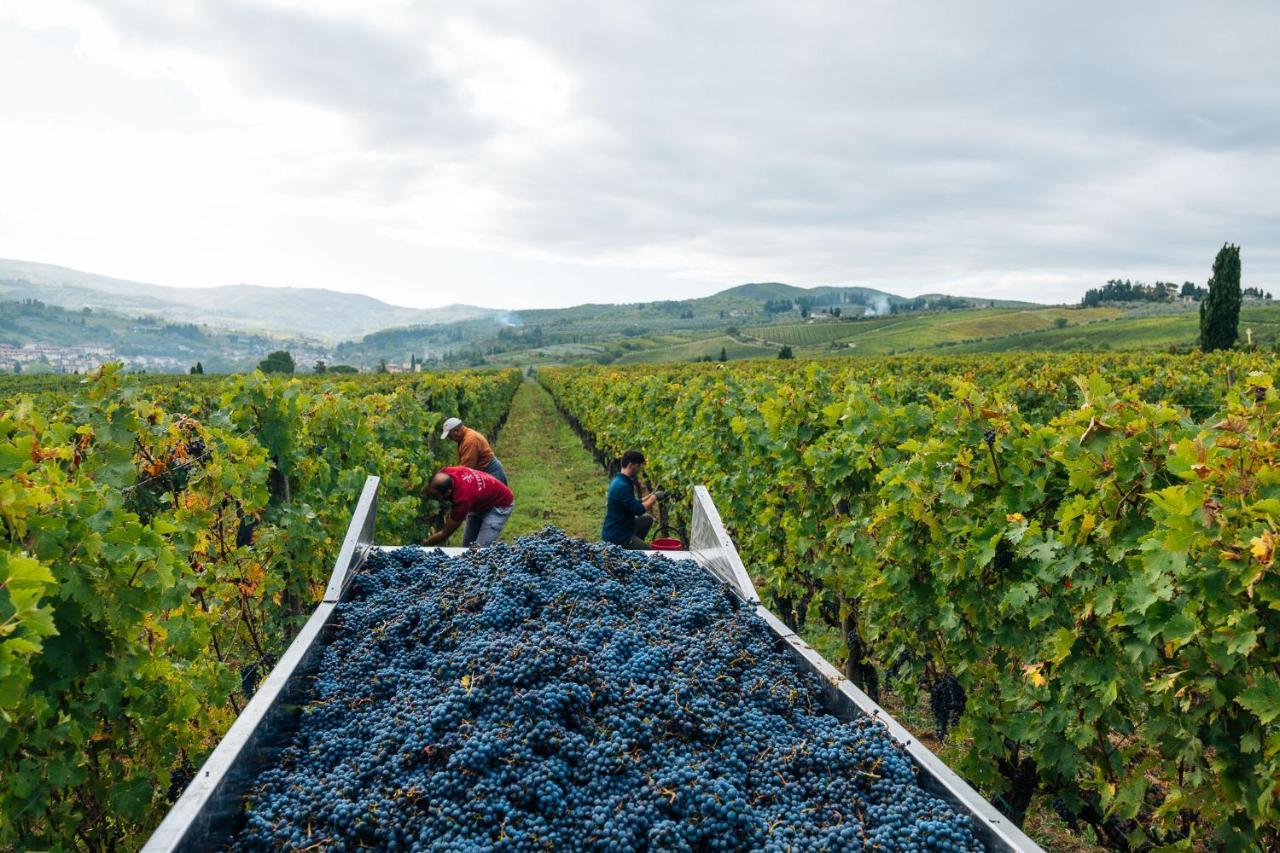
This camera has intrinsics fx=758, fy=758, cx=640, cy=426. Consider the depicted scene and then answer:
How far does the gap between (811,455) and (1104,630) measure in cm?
302

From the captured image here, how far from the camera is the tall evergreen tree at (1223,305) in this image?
5178cm

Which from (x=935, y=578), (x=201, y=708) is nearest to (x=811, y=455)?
(x=935, y=578)

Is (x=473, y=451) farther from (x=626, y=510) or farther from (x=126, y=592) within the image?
(x=126, y=592)

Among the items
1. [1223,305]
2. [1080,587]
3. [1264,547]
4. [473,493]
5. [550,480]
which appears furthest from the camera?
[1223,305]

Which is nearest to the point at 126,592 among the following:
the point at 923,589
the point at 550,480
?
the point at 923,589

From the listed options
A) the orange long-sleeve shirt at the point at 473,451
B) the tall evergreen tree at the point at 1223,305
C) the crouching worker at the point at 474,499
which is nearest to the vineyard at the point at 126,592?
the crouching worker at the point at 474,499

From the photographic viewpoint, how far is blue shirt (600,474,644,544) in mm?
7113

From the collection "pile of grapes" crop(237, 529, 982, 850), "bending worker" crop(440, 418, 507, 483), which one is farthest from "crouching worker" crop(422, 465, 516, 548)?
"pile of grapes" crop(237, 529, 982, 850)

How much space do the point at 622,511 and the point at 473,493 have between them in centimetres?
140

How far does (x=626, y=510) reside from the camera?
7191 mm

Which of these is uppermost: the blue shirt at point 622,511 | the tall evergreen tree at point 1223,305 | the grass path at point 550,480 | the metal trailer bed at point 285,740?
the tall evergreen tree at point 1223,305

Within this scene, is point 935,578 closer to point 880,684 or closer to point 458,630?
point 880,684

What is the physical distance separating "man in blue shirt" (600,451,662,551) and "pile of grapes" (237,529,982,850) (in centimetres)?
359

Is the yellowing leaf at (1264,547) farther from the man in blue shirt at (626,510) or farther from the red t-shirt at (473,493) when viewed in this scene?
the red t-shirt at (473,493)
